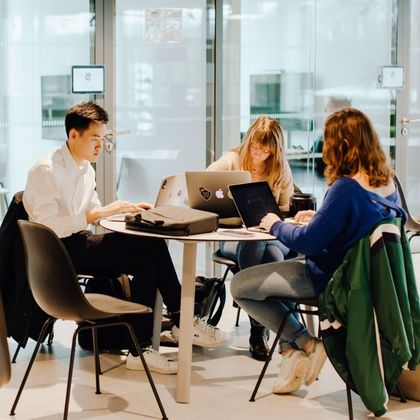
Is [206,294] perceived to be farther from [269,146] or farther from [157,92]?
[157,92]

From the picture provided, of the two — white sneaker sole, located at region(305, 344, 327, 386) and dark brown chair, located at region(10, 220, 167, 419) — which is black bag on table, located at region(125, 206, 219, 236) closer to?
dark brown chair, located at region(10, 220, 167, 419)

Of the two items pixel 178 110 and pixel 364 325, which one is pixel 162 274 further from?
pixel 178 110

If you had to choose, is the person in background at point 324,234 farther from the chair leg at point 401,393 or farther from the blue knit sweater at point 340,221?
the chair leg at point 401,393

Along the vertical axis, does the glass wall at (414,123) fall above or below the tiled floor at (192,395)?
above

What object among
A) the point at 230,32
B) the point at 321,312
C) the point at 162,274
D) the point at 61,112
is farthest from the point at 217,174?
the point at 230,32

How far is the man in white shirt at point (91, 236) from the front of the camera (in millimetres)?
4512

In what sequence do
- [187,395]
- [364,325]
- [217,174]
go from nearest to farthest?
1. [364,325]
2. [187,395]
3. [217,174]

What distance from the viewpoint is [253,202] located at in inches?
167

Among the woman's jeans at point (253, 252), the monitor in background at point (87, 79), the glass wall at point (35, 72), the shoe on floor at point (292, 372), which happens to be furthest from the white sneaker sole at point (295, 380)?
the monitor in background at point (87, 79)

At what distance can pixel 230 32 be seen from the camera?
6.57m

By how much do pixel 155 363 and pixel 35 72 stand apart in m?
2.11

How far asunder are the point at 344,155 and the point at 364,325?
667 mm

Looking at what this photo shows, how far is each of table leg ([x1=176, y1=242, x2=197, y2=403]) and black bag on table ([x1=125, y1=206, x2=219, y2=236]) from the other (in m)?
0.08

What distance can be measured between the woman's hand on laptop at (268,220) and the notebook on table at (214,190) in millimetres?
329
